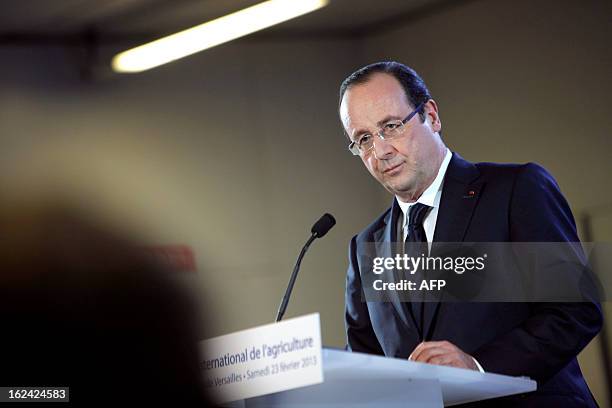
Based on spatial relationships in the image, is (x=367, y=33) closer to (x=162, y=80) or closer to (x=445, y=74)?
(x=445, y=74)

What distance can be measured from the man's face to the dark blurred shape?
175 centimetres

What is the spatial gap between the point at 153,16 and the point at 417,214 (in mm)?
3093

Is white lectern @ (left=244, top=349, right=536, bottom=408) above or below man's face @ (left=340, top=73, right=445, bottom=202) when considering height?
below

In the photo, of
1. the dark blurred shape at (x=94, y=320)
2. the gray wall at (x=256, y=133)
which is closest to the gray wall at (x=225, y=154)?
the gray wall at (x=256, y=133)

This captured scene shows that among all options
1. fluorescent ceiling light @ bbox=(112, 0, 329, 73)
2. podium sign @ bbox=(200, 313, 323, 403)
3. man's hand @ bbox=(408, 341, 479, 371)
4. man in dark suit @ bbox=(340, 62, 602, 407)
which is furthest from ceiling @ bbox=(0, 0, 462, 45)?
podium sign @ bbox=(200, 313, 323, 403)

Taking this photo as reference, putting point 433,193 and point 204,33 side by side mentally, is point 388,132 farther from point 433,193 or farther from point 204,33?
point 204,33

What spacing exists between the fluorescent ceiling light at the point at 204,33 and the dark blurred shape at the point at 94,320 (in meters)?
4.36

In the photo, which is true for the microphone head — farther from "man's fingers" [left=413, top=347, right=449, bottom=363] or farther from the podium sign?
the podium sign

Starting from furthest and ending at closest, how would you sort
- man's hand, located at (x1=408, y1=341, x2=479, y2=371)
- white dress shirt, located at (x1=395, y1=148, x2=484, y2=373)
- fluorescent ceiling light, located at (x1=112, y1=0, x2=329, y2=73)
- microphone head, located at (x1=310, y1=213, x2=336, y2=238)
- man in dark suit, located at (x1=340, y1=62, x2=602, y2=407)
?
fluorescent ceiling light, located at (x1=112, y1=0, x2=329, y2=73), white dress shirt, located at (x1=395, y1=148, x2=484, y2=373), microphone head, located at (x1=310, y1=213, x2=336, y2=238), man in dark suit, located at (x1=340, y1=62, x2=602, y2=407), man's hand, located at (x1=408, y1=341, x2=479, y2=371)

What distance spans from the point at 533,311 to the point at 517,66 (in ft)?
8.54

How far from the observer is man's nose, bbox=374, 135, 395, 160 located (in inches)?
92.8

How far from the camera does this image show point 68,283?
2.01 feet

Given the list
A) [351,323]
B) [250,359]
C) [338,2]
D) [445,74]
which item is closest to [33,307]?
[250,359]

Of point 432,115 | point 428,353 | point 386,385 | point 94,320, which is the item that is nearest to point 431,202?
point 432,115
